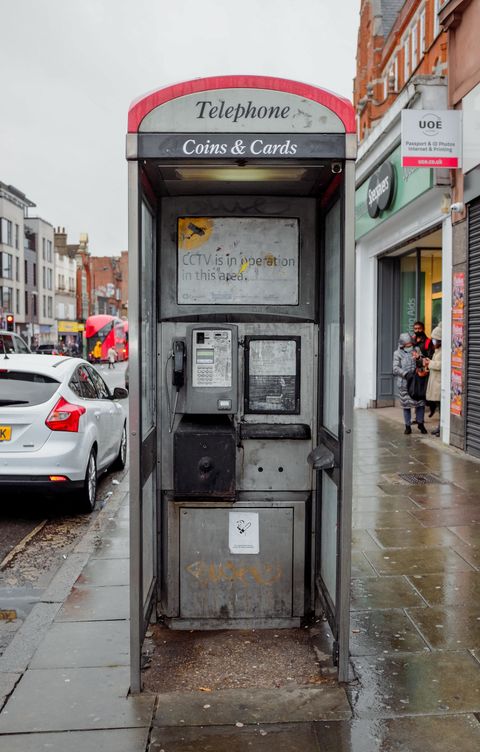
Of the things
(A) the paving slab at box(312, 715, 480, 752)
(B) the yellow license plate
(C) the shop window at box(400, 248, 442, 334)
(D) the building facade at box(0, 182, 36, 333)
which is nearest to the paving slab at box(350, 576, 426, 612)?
(A) the paving slab at box(312, 715, 480, 752)

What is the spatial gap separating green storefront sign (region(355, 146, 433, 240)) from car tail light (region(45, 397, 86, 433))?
7424 millimetres

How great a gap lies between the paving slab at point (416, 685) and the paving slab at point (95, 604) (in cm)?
169

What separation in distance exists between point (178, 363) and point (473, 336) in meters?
7.39

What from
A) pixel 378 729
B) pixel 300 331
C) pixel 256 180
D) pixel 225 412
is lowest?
pixel 378 729

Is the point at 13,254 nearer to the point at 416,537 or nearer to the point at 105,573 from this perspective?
the point at 105,573

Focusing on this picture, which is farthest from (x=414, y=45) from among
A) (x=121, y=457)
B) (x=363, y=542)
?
(x=363, y=542)

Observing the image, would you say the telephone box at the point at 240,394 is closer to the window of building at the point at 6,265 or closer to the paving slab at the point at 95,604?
the paving slab at the point at 95,604

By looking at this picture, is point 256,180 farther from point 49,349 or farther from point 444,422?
point 49,349

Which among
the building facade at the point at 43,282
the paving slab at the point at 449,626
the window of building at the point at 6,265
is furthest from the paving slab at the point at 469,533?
the building facade at the point at 43,282

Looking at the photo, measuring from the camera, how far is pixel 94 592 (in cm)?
521

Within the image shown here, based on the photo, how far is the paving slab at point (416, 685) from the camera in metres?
3.50

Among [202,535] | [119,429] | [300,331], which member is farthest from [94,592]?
[119,429]

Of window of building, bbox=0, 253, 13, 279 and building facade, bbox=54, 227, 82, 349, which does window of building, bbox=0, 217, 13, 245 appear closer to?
window of building, bbox=0, 253, 13, 279

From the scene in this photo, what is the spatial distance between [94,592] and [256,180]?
10.2ft
